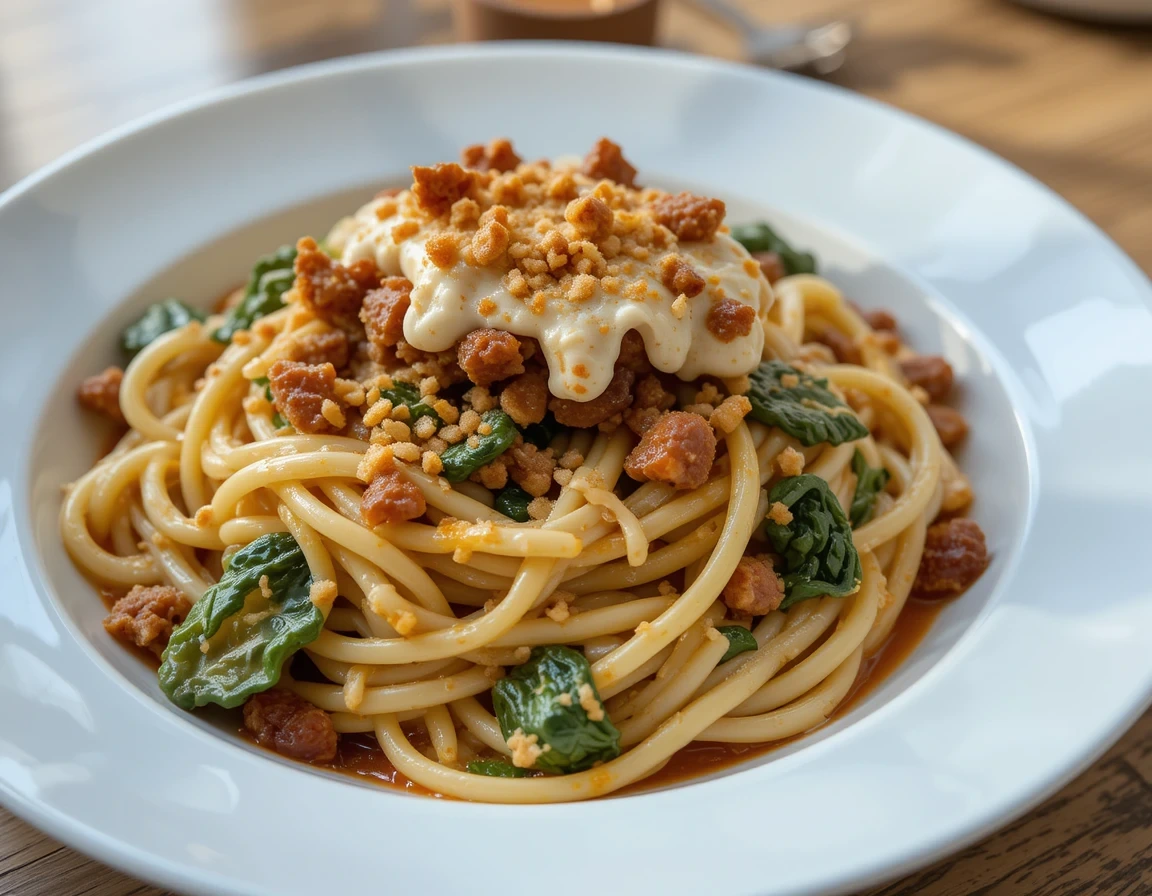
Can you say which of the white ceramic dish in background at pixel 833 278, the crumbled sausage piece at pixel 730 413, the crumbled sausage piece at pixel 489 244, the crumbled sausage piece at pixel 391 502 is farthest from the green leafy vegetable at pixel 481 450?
the white ceramic dish in background at pixel 833 278

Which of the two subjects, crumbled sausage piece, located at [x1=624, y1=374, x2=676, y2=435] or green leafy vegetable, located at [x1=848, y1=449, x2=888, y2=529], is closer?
crumbled sausage piece, located at [x1=624, y1=374, x2=676, y2=435]

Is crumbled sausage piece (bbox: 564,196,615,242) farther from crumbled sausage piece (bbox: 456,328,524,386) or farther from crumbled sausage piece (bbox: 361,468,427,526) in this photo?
crumbled sausage piece (bbox: 361,468,427,526)

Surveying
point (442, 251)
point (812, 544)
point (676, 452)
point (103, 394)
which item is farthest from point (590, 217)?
point (103, 394)

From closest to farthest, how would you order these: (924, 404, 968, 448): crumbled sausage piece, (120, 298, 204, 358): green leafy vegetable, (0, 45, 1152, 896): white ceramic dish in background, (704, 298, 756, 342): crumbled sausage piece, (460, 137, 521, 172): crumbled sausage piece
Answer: (0, 45, 1152, 896): white ceramic dish in background → (704, 298, 756, 342): crumbled sausage piece → (460, 137, 521, 172): crumbled sausage piece → (924, 404, 968, 448): crumbled sausage piece → (120, 298, 204, 358): green leafy vegetable

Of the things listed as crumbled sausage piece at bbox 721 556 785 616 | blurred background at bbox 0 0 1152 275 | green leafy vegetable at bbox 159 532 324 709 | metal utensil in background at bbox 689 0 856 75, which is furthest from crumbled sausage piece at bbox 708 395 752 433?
metal utensil in background at bbox 689 0 856 75

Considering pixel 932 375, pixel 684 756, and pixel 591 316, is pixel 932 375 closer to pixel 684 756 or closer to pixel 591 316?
pixel 591 316

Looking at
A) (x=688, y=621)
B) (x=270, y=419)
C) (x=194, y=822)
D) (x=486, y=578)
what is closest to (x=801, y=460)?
(x=688, y=621)

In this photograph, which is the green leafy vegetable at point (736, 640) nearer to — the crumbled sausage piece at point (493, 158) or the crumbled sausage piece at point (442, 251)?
the crumbled sausage piece at point (442, 251)
